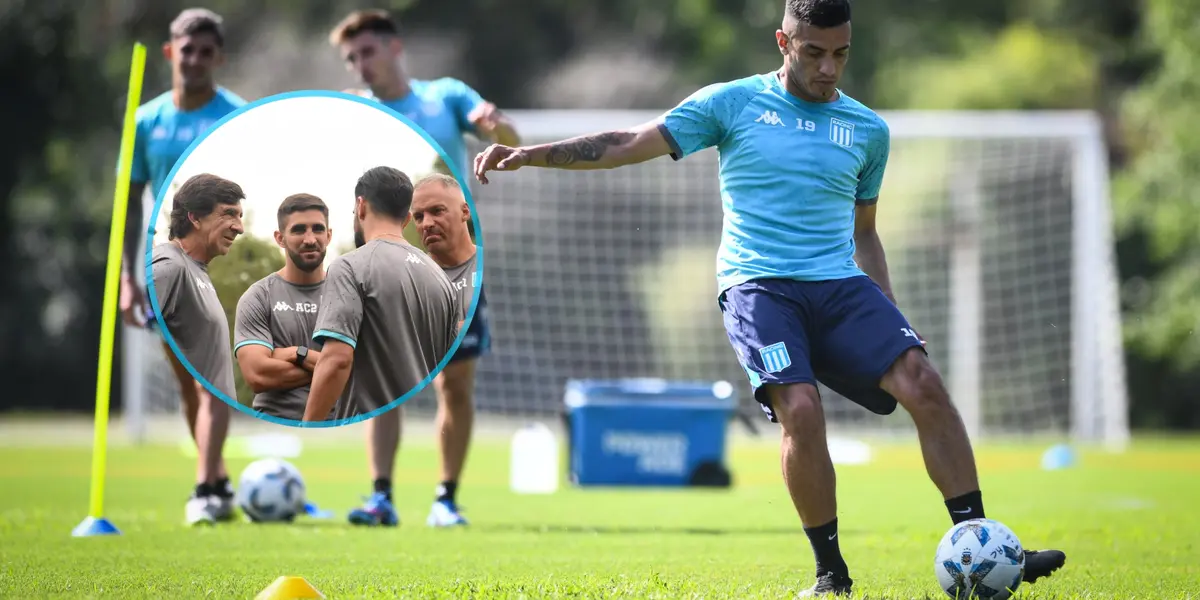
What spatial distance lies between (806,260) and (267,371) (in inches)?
80.4

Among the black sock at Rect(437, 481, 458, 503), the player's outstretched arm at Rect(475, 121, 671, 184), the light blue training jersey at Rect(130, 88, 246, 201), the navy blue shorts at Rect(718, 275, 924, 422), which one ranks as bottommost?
the black sock at Rect(437, 481, 458, 503)

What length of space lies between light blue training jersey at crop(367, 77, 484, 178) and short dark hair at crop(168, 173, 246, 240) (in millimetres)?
2367

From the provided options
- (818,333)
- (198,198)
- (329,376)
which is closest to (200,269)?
(198,198)

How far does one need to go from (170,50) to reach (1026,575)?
17.2ft

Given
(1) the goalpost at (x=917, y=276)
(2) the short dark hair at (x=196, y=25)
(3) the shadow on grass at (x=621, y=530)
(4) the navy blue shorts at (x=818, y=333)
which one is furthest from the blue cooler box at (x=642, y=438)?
(4) the navy blue shorts at (x=818, y=333)

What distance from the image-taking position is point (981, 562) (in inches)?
199

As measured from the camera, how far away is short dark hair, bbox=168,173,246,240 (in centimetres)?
583

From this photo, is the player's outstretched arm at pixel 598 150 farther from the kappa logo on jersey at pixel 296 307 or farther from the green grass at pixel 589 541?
the green grass at pixel 589 541

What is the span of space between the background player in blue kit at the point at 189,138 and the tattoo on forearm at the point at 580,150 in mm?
3078

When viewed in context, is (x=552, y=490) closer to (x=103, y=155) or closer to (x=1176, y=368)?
(x=1176, y=368)

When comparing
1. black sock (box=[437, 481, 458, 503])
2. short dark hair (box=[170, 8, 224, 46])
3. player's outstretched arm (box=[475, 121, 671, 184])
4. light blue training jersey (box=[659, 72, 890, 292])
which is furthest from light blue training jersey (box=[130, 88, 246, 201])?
light blue training jersey (box=[659, 72, 890, 292])

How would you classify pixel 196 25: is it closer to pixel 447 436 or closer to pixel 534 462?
pixel 447 436

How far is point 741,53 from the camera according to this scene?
28.0m

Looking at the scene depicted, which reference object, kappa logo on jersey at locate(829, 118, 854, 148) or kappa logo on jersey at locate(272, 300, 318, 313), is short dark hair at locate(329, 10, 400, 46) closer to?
kappa logo on jersey at locate(272, 300, 318, 313)
